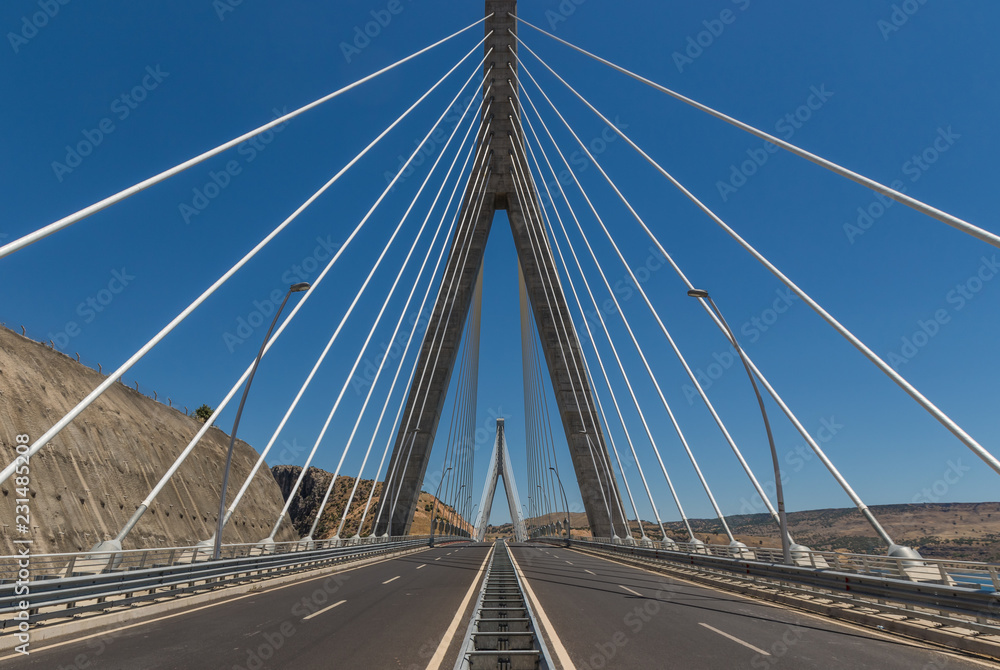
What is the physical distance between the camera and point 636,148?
23219 mm

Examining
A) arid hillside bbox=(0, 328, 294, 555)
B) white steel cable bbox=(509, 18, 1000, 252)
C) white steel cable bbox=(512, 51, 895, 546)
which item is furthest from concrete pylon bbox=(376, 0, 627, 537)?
white steel cable bbox=(509, 18, 1000, 252)

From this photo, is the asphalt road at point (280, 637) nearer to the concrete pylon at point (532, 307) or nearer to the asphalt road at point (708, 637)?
the asphalt road at point (708, 637)

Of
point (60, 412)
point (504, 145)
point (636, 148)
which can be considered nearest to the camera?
point (636, 148)

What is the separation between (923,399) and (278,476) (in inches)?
5504

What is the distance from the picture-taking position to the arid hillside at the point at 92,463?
31.1 m

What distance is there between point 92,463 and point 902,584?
139 feet

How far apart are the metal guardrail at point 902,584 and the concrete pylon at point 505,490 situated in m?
79.5

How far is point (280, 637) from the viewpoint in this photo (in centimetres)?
840

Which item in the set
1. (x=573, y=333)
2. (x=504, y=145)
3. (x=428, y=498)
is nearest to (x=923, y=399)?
(x=573, y=333)

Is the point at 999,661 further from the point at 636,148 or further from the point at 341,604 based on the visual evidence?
the point at 636,148

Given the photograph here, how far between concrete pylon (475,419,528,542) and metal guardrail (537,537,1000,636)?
79523 mm

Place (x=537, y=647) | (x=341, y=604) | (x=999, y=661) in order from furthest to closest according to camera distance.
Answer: (x=341, y=604) → (x=999, y=661) → (x=537, y=647)

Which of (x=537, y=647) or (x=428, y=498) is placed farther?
(x=428, y=498)

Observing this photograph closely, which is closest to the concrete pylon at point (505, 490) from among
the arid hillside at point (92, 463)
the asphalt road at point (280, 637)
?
the arid hillside at point (92, 463)
